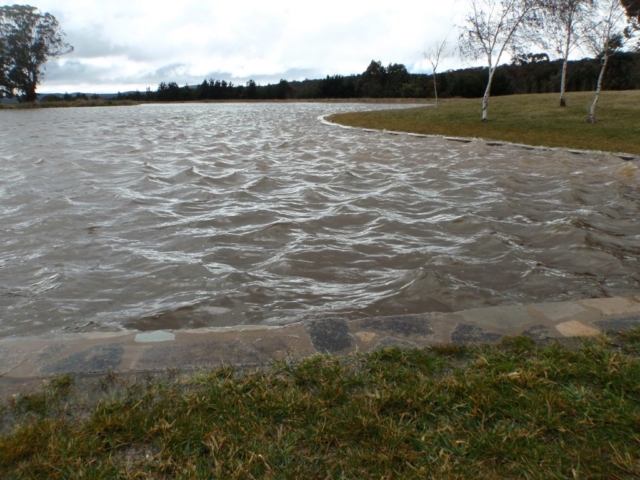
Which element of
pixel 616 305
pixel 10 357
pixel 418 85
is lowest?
pixel 616 305

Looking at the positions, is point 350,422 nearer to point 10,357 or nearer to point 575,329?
point 575,329

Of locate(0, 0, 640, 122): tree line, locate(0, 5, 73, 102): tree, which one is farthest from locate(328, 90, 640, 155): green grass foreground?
locate(0, 5, 73, 102): tree

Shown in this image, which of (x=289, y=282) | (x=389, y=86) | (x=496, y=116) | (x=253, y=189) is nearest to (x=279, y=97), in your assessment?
(x=389, y=86)

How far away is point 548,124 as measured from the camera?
1902 cm

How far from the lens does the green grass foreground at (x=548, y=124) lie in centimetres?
1461

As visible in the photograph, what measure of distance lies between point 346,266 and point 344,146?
9776 mm

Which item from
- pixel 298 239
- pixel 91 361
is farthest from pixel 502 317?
pixel 298 239

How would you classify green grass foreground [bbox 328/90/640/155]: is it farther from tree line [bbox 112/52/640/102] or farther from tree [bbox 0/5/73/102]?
tree [bbox 0/5/73/102]

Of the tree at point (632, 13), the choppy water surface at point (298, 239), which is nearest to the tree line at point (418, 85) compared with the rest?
the tree at point (632, 13)

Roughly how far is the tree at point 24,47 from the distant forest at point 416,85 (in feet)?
10.9

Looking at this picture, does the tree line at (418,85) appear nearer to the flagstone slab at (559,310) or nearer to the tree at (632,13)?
the tree at (632,13)

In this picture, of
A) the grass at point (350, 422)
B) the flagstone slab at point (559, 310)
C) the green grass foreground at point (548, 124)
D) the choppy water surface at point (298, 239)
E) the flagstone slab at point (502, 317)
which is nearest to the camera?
the grass at point (350, 422)

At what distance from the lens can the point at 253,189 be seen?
834 cm

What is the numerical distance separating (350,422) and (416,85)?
191ft
